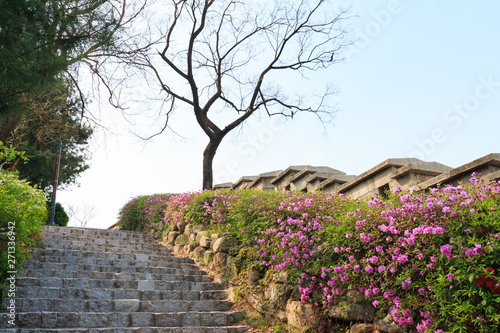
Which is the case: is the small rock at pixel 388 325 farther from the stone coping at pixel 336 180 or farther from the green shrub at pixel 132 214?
the green shrub at pixel 132 214

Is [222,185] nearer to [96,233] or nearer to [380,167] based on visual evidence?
[96,233]

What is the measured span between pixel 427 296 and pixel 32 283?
17.7ft

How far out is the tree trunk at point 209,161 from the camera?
15.0 meters

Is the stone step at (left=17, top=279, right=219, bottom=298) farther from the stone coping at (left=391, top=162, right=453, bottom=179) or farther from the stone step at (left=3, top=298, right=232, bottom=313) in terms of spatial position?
the stone coping at (left=391, top=162, right=453, bottom=179)

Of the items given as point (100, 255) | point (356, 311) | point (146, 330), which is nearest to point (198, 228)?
point (100, 255)

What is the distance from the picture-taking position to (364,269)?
14.6 ft

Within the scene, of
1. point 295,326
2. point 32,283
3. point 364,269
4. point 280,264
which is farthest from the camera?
point 32,283

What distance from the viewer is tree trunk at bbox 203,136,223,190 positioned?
1502 centimetres

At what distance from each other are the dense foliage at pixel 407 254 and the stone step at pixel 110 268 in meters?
2.52

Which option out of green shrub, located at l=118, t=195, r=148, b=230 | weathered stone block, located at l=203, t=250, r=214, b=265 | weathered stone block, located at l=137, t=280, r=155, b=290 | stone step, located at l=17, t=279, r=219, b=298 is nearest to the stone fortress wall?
weathered stone block, located at l=203, t=250, r=214, b=265

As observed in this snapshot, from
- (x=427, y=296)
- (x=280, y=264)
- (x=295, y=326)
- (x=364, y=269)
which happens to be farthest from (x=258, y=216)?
(x=427, y=296)

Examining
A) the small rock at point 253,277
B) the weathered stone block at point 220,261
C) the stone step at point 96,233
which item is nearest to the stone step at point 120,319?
the small rock at point 253,277

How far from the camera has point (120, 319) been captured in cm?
546

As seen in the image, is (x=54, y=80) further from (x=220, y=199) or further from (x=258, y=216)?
(x=220, y=199)
